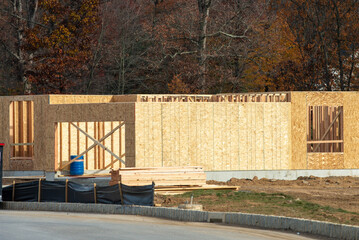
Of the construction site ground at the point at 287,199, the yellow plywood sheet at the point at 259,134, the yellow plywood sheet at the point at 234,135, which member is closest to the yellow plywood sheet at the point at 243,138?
the yellow plywood sheet at the point at 234,135

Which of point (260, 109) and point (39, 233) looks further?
point (260, 109)

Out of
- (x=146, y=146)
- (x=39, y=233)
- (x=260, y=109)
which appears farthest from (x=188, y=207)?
(x=260, y=109)

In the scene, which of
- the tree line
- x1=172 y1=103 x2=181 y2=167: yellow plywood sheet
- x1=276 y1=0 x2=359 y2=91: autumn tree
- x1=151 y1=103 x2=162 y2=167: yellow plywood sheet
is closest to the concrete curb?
x1=151 y1=103 x2=162 y2=167: yellow plywood sheet

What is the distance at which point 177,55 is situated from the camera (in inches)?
1572

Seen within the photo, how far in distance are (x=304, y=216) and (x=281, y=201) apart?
2600mm

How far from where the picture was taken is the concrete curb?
14047 mm

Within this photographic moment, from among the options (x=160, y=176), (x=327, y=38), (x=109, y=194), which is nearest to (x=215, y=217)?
(x=109, y=194)

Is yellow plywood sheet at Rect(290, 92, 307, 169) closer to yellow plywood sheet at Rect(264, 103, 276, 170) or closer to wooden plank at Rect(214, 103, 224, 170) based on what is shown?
yellow plywood sheet at Rect(264, 103, 276, 170)

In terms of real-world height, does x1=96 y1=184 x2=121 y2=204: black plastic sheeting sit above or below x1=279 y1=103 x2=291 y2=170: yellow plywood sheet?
below

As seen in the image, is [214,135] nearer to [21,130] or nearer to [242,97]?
[242,97]

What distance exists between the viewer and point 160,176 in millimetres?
21734

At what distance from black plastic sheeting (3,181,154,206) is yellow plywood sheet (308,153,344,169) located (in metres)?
9.77

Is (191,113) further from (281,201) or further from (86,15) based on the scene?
(86,15)

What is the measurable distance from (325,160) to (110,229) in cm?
1338
